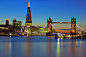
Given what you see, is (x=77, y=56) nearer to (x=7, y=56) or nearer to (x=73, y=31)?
(x=7, y=56)

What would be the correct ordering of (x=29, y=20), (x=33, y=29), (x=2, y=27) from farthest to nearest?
→ (x=29, y=20), (x=2, y=27), (x=33, y=29)

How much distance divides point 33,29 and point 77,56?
125 m

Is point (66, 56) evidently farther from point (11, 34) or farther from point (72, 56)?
point (11, 34)

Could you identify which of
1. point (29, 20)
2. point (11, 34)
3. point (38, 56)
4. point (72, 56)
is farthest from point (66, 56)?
point (29, 20)

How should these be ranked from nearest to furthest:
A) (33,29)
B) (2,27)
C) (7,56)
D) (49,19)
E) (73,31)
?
(7,56) < (73,31) < (49,19) < (33,29) < (2,27)

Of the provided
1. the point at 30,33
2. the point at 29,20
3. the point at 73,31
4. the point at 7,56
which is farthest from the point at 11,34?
the point at 7,56

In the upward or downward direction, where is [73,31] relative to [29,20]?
downward

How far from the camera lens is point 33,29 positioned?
14400cm

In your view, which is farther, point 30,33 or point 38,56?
point 30,33

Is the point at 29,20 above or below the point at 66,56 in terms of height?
above

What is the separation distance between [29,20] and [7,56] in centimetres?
15577

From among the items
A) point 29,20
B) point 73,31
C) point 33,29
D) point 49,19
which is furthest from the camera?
point 29,20

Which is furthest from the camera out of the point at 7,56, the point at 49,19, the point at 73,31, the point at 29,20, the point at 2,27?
the point at 29,20

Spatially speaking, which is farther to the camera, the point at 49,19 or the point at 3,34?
the point at 3,34
